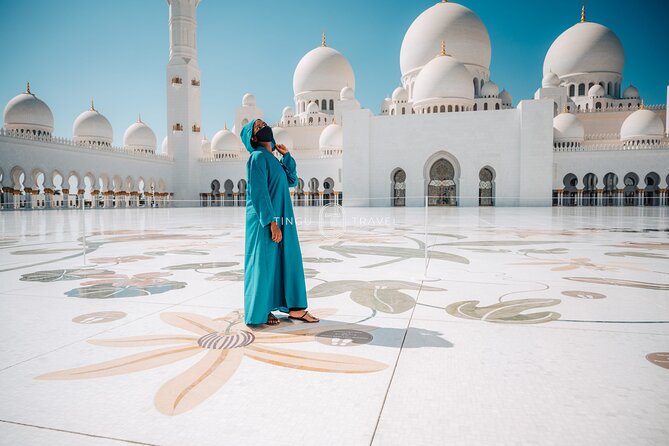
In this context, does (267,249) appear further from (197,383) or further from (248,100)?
(248,100)

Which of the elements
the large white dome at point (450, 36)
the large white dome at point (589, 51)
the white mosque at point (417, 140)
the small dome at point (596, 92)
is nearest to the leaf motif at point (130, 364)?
the white mosque at point (417, 140)

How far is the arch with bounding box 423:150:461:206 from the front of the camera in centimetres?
1897

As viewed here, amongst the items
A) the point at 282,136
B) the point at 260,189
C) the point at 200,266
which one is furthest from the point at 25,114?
the point at 260,189

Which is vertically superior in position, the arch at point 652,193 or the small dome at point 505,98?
the small dome at point 505,98

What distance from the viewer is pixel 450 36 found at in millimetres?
23391

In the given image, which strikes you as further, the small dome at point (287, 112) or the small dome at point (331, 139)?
the small dome at point (287, 112)

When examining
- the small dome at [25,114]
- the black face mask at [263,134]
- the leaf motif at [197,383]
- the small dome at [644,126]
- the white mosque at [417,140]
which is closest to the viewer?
the leaf motif at [197,383]

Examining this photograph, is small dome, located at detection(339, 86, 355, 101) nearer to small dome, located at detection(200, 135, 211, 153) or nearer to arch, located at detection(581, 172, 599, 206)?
small dome, located at detection(200, 135, 211, 153)

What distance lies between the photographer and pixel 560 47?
26156mm

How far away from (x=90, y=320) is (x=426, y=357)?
142cm

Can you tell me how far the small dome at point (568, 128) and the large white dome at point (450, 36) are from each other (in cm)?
567

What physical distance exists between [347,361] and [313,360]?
0.37ft

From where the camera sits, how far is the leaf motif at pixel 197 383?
43.3 inches

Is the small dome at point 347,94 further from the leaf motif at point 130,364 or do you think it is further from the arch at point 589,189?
the leaf motif at point 130,364
